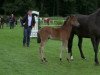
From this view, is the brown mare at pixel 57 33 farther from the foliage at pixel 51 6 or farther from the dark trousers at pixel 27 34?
the foliage at pixel 51 6

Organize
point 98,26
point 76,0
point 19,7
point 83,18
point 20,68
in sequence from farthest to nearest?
1. point 76,0
2. point 19,7
3. point 83,18
4. point 98,26
5. point 20,68

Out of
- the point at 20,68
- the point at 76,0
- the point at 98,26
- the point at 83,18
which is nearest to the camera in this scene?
the point at 20,68

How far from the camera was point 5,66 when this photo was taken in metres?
13.7

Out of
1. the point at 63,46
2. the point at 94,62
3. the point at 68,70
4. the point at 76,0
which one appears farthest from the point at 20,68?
the point at 76,0

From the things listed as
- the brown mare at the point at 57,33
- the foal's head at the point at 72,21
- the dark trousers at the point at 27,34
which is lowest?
the dark trousers at the point at 27,34

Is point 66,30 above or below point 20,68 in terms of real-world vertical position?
above

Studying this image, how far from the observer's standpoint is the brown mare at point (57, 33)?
50.3 feet

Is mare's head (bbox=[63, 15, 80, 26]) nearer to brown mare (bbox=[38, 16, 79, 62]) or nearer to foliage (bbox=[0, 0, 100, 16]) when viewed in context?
brown mare (bbox=[38, 16, 79, 62])

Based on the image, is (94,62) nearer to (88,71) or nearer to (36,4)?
(88,71)

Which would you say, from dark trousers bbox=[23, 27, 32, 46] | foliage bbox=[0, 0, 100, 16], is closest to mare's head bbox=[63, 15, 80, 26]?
dark trousers bbox=[23, 27, 32, 46]

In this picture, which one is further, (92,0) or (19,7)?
(92,0)

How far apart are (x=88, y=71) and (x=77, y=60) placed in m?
3.00

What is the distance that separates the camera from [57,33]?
50.5 ft

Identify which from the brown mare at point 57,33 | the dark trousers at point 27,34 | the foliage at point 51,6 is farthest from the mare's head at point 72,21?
the foliage at point 51,6
